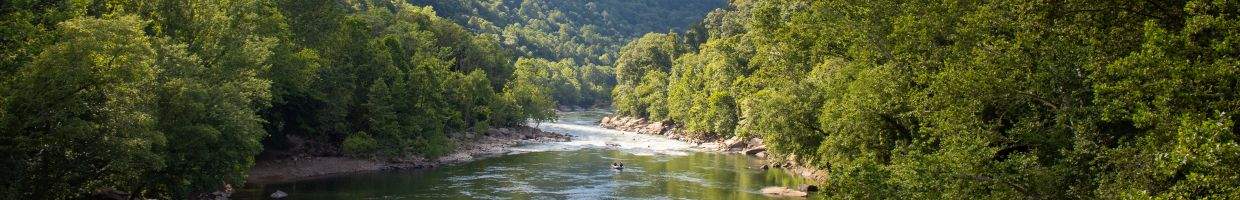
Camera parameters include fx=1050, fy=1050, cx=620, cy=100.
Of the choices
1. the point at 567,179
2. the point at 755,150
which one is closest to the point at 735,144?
the point at 755,150

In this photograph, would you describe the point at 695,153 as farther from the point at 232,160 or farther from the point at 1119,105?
the point at 1119,105

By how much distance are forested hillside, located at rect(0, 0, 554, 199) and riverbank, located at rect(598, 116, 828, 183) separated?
2227 centimetres

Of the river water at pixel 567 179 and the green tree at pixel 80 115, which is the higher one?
the green tree at pixel 80 115

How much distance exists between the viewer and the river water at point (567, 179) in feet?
180

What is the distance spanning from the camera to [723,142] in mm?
96188

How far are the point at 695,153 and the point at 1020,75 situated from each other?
2216 inches

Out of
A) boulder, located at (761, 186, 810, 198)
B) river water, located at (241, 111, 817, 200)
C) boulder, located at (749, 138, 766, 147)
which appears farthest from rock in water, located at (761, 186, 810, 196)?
boulder, located at (749, 138, 766, 147)

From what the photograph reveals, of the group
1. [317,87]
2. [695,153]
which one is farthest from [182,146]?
[695,153]

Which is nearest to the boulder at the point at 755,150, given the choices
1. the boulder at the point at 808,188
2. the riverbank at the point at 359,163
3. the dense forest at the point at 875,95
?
the riverbank at the point at 359,163

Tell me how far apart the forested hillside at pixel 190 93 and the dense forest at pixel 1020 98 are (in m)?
24.6

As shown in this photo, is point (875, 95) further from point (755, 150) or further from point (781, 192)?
point (755, 150)

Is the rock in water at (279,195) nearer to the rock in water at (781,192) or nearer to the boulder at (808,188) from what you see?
the rock in water at (781,192)

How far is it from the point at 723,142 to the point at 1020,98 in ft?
216

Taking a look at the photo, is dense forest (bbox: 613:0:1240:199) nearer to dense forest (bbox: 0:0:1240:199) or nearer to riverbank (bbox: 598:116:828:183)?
dense forest (bbox: 0:0:1240:199)
